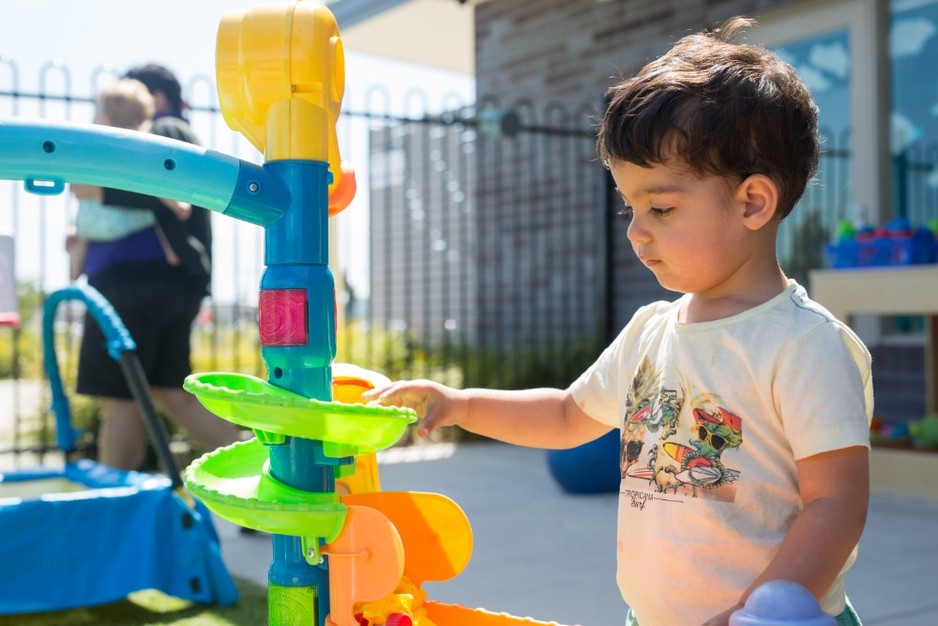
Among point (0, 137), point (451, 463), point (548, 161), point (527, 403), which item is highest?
point (548, 161)

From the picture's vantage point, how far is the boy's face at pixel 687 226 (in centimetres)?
128

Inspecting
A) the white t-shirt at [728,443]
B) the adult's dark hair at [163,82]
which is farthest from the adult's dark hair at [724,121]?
the adult's dark hair at [163,82]

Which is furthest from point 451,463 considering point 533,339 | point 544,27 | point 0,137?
point 0,137

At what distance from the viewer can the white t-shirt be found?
1.19 metres

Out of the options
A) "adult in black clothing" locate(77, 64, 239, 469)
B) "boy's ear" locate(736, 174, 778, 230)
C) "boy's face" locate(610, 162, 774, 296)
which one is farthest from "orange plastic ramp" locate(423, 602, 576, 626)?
"adult in black clothing" locate(77, 64, 239, 469)

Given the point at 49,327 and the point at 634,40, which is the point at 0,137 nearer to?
the point at 49,327

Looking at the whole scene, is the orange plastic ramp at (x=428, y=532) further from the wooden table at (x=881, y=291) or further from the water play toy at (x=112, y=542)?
the wooden table at (x=881, y=291)

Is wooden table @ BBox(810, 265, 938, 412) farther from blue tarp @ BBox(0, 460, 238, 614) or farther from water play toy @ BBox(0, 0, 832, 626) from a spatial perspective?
water play toy @ BBox(0, 0, 832, 626)

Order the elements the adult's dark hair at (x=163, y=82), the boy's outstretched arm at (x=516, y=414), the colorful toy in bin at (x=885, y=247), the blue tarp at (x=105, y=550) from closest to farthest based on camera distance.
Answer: the boy's outstretched arm at (x=516, y=414) → the blue tarp at (x=105, y=550) → the adult's dark hair at (x=163, y=82) → the colorful toy in bin at (x=885, y=247)

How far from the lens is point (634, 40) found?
7.51 metres

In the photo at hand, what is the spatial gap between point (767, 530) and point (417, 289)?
11.7 metres

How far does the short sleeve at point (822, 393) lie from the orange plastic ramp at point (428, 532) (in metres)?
0.51

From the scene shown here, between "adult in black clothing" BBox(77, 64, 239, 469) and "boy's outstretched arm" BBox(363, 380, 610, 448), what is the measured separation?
226cm

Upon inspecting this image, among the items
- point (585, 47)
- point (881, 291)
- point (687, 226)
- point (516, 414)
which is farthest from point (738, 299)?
point (585, 47)
